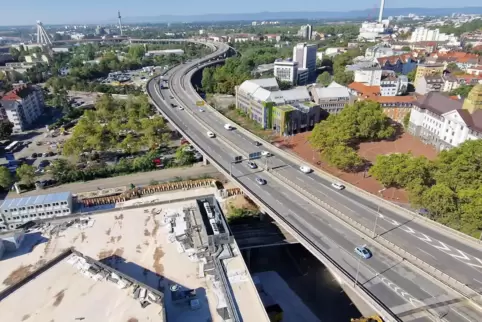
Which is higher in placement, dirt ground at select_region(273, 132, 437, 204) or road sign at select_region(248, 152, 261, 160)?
road sign at select_region(248, 152, 261, 160)

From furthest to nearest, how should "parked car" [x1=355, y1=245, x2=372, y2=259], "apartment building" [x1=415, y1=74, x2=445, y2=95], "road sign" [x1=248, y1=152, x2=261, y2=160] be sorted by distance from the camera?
"apartment building" [x1=415, y1=74, x2=445, y2=95] < "road sign" [x1=248, y1=152, x2=261, y2=160] < "parked car" [x1=355, y1=245, x2=372, y2=259]

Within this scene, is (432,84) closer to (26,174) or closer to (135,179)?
(135,179)

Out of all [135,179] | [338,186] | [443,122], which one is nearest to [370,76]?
[443,122]

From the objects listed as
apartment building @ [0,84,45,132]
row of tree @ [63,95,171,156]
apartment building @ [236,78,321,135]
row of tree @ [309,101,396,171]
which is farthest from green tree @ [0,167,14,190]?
row of tree @ [309,101,396,171]

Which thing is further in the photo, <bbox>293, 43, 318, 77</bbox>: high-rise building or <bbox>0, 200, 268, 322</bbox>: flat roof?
<bbox>293, 43, 318, 77</bbox>: high-rise building

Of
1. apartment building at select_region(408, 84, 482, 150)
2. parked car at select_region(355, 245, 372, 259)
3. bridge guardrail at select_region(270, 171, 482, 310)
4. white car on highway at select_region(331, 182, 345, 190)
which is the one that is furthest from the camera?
apartment building at select_region(408, 84, 482, 150)

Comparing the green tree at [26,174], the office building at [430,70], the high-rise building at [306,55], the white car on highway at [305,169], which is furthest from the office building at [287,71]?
the green tree at [26,174]

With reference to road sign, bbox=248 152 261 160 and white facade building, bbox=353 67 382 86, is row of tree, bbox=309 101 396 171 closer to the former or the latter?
road sign, bbox=248 152 261 160

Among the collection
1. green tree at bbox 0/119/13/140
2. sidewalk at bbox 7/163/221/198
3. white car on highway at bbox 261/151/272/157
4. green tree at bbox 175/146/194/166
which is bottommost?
sidewalk at bbox 7/163/221/198

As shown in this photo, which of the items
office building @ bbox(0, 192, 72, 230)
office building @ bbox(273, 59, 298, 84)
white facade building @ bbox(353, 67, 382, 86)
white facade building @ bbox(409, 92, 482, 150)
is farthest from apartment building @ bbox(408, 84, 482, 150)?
office building @ bbox(0, 192, 72, 230)
